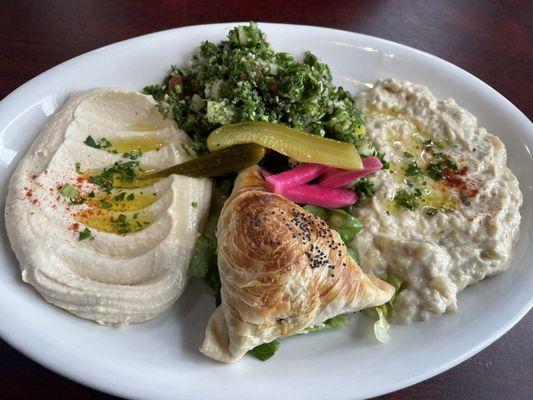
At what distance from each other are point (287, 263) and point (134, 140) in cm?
160

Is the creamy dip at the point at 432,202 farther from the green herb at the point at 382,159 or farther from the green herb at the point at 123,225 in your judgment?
the green herb at the point at 123,225

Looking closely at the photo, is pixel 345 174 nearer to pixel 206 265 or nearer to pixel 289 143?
pixel 289 143

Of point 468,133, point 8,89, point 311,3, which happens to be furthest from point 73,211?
point 311,3

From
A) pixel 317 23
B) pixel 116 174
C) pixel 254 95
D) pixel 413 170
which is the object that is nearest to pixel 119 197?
pixel 116 174

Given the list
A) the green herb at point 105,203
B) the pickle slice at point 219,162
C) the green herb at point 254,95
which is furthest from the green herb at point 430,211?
the green herb at point 105,203

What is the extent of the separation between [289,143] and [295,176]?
0.23 m

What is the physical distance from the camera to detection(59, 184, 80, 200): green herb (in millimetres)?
3338

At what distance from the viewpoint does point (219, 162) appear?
11.5 ft

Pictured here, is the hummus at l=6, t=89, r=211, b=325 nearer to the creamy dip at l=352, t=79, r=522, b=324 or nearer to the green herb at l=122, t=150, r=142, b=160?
the green herb at l=122, t=150, r=142, b=160

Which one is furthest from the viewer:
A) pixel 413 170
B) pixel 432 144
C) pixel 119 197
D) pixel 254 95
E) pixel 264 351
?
pixel 432 144

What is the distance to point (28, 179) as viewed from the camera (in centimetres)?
336

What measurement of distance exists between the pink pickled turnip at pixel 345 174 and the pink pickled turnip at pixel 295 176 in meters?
0.07

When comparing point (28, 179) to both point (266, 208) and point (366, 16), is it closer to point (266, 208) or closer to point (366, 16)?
point (266, 208)

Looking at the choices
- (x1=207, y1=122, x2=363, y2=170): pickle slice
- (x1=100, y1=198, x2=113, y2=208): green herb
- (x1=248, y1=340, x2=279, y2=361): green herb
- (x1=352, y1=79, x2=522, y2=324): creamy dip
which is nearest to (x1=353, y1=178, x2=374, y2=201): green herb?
(x1=352, y1=79, x2=522, y2=324): creamy dip
